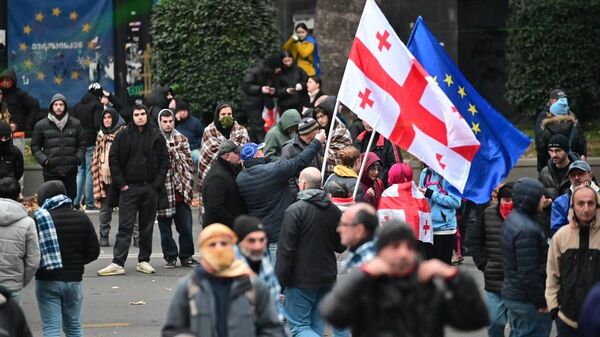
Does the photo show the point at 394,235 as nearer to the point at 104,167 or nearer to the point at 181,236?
the point at 181,236

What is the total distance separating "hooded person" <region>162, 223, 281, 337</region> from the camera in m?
8.16

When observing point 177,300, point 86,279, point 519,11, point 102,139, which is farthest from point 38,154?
point 177,300

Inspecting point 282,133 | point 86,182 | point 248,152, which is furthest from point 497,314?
point 86,182

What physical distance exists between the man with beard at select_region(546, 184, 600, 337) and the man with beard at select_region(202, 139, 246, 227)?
3.50 meters

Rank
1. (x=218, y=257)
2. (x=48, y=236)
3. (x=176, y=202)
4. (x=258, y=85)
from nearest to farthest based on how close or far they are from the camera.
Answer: (x=218, y=257)
(x=48, y=236)
(x=176, y=202)
(x=258, y=85)

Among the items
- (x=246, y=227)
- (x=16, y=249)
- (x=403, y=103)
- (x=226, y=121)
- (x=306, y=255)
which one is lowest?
(x=306, y=255)

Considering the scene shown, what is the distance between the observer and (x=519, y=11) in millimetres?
23547

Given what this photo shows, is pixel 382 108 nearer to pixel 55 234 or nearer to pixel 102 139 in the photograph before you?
pixel 55 234

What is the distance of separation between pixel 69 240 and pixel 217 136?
4727mm

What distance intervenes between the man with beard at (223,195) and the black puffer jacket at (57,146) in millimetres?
5385

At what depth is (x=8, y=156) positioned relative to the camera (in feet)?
57.3

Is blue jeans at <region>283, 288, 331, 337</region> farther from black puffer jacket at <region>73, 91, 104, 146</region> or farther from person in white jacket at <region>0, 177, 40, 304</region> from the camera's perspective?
black puffer jacket at <region>73, 91, 104, 146</region>

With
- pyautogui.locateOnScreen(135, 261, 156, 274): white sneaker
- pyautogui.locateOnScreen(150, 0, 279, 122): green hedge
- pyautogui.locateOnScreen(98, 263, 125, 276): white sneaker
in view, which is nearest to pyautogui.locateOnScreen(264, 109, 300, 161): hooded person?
pyautogui.locateOnScreen(135, 261, 156, 274): white sneaker

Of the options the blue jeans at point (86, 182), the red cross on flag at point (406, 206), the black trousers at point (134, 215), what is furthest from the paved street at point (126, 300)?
the blue jeans at point (86, 182)
